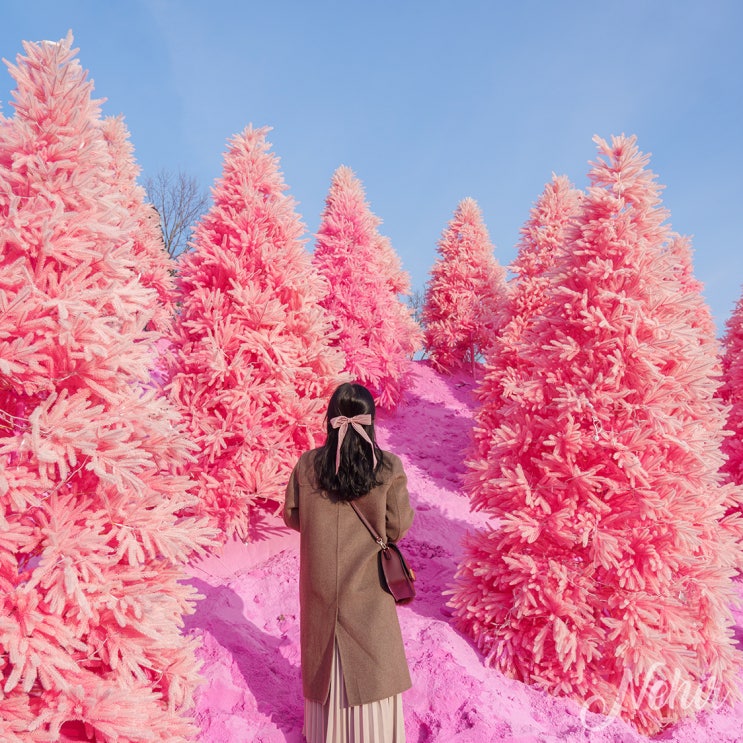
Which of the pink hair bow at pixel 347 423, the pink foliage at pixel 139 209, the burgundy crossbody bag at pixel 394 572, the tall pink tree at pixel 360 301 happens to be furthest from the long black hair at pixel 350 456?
the pink foliage at pixel 139 209

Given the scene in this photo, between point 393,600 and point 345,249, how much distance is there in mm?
8028

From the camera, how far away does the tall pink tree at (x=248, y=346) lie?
5.39 m

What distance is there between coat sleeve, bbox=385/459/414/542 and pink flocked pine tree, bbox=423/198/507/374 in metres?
11.1

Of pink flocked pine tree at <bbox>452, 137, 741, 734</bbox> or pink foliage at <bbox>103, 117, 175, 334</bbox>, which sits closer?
pink flocked pine tree at <bbox>452, 137, 741, 734</bbox>

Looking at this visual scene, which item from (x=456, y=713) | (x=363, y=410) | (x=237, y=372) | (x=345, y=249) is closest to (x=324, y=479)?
(x=363, y=410)

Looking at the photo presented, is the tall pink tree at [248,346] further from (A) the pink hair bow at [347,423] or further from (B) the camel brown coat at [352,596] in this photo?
(A) the pink hair bow at [347,423]

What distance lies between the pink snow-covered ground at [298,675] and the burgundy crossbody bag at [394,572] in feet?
3.40

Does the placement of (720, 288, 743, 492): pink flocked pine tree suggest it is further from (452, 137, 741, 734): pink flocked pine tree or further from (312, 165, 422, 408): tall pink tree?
(312, 165, 422, 408): tall pink tree

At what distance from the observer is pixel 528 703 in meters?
3.78

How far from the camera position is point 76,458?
2514mm

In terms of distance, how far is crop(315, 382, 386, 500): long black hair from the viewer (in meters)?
3.08

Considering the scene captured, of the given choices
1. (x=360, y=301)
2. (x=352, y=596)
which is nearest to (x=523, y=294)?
(x=360, y=301)

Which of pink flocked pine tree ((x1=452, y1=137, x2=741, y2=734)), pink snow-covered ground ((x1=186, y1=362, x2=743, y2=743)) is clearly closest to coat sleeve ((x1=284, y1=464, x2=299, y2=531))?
pink snow-covered ground ((x1=186, y1=362, x2=743, y2=743))

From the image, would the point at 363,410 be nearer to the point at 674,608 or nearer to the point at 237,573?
the point at 674,608
